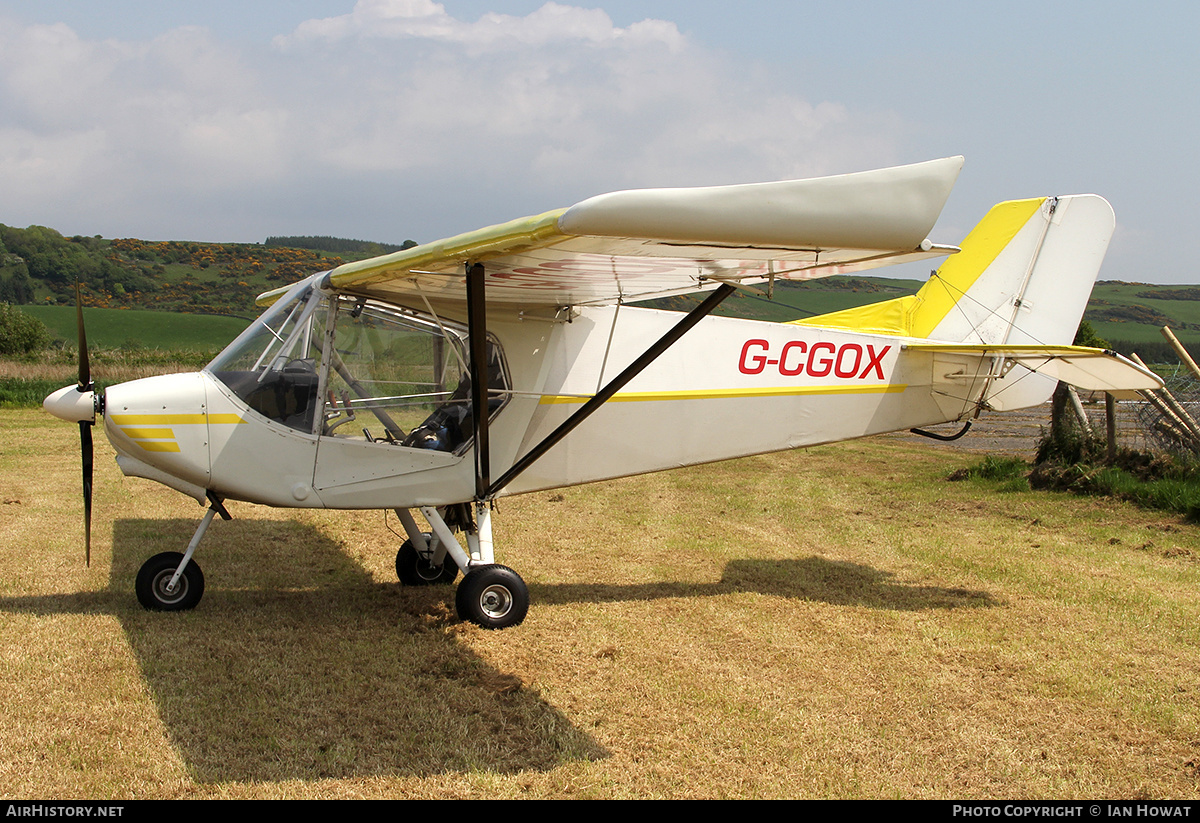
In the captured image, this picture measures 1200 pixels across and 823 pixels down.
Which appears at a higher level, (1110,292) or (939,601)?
(1110,292)

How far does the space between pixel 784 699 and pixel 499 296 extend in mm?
3102

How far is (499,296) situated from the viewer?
5.70m

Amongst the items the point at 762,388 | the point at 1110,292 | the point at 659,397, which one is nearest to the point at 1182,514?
the point at 762,388

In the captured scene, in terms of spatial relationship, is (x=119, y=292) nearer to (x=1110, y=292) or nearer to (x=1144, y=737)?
(x=1144, y=737)

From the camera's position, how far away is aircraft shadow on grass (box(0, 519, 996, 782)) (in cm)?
373

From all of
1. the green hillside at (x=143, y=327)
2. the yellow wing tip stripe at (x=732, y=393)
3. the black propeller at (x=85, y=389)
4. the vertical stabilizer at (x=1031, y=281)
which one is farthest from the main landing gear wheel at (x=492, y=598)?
the green hillside at (x=143, y=327)

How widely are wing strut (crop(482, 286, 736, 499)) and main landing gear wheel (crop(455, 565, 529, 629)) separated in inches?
21.4

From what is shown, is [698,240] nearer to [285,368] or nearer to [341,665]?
[341,665]

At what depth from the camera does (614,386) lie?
5.31 m

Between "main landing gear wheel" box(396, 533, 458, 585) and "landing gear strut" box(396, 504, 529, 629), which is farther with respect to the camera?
"main landing gear wheel" box(396, 533, 458, 585)

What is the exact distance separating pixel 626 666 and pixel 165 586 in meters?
3.23

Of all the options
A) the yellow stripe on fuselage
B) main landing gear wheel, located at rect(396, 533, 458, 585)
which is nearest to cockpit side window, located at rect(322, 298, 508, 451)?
the yellow stripe on fuselage

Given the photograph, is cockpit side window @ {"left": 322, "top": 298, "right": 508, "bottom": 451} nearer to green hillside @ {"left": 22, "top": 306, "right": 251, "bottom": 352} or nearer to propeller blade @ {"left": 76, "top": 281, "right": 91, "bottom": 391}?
propeller blade @ {"left": 76, "top": 281, "right": 91, "bottom": 391}

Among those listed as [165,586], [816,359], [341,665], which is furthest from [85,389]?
[816,359]
